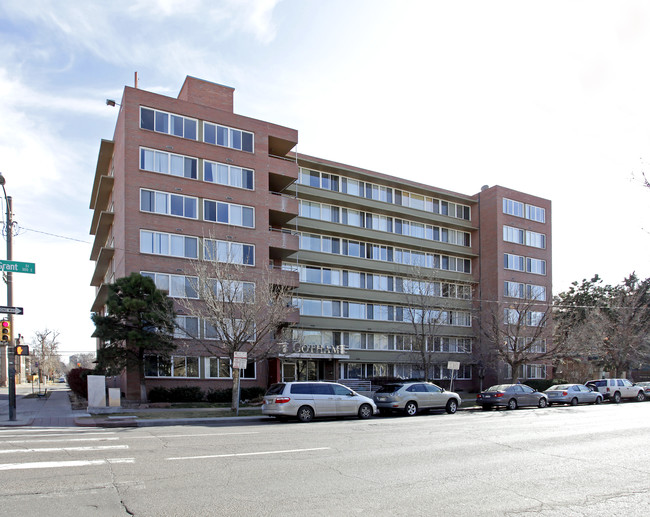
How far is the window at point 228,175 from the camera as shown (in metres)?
33.7

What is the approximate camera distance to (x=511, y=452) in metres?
12.1

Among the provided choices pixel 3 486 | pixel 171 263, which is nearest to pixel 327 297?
pixel 171 263

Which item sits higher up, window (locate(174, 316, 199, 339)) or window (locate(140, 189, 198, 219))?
window (locate(140, 189, 198, 219))

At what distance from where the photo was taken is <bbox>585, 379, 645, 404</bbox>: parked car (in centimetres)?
3709

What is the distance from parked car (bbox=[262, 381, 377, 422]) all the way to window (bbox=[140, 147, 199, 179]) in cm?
1600

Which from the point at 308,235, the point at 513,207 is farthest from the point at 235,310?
the point at 513,207

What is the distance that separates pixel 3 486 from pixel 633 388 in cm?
3998

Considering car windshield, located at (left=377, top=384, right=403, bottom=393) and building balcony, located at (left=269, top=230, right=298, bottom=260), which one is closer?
car windshield, located at (left=377, top=384, right=403, bottom=393)

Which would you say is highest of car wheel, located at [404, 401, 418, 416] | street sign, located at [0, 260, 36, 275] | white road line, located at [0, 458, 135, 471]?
street sign, located at [0, 260, 36, 275]

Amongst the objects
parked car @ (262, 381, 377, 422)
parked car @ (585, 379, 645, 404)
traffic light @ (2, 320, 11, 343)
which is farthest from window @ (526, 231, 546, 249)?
traffic light @ (2, 320, 11, 343)

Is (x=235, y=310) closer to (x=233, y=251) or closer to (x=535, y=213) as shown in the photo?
(x=233, y=251)

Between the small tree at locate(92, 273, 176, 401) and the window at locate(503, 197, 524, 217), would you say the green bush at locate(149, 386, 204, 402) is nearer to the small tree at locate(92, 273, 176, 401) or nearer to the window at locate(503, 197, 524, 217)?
the small tree at locate(92, 273, 176, 401)

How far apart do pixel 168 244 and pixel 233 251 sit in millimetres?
3683

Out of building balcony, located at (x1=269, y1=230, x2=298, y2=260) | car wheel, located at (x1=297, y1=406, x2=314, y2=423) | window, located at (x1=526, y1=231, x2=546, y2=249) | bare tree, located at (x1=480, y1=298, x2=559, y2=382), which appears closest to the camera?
car wheel, located at (x1=297, y1=406, x2=314, y2=423)
